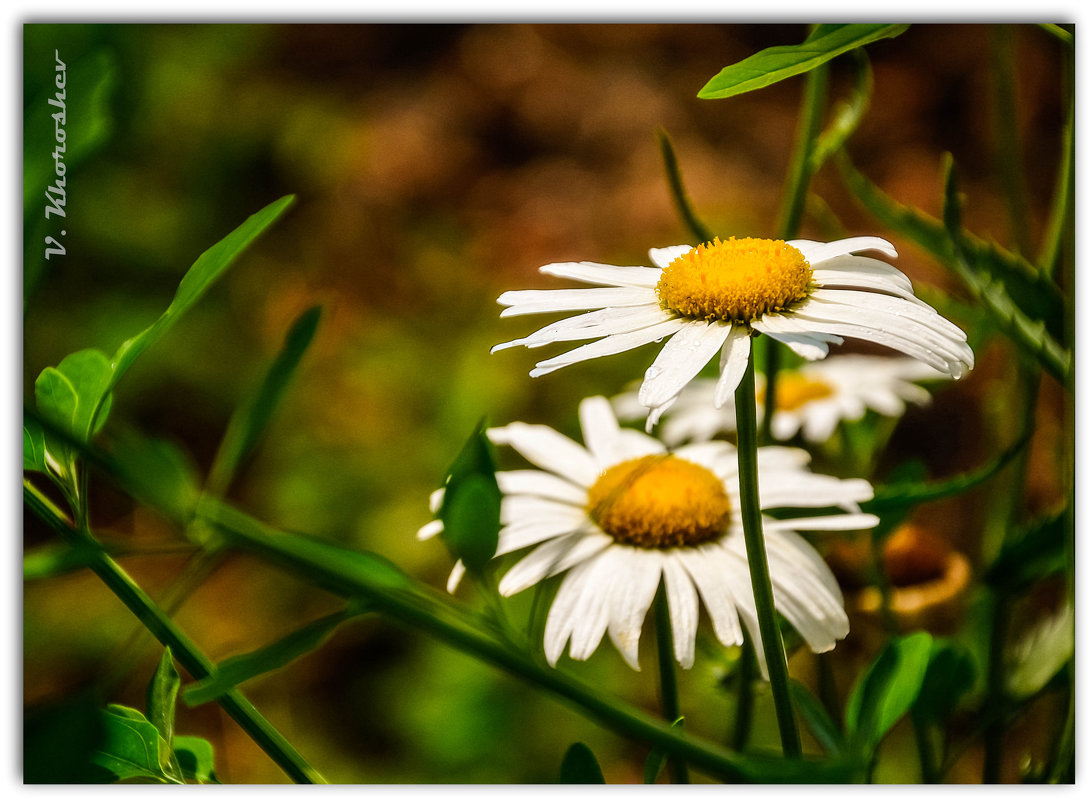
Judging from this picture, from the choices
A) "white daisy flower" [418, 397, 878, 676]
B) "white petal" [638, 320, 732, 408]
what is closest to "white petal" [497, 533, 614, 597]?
"white daisy flower" [418, 397, 878, 676]

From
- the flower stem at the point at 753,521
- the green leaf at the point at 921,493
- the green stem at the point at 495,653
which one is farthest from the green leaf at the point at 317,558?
the green leaf at the point at 921,493

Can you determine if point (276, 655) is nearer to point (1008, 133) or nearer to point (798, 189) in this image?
point (798, 189)

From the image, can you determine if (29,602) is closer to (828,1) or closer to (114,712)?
(114,712)

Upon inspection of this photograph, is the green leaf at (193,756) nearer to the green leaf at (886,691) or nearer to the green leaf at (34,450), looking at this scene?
the green leaf at (34,450)

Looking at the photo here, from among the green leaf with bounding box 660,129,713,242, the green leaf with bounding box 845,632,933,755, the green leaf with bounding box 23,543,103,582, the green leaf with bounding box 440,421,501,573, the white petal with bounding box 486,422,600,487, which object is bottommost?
the green leaf with bounding box 845,632,933,755

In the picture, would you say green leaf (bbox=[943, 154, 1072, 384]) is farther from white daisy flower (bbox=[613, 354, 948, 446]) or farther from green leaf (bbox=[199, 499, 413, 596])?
green leaf (bbox=[199, 499, 413, 596])

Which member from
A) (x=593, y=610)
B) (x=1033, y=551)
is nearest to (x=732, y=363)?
(x=593, y=610)
